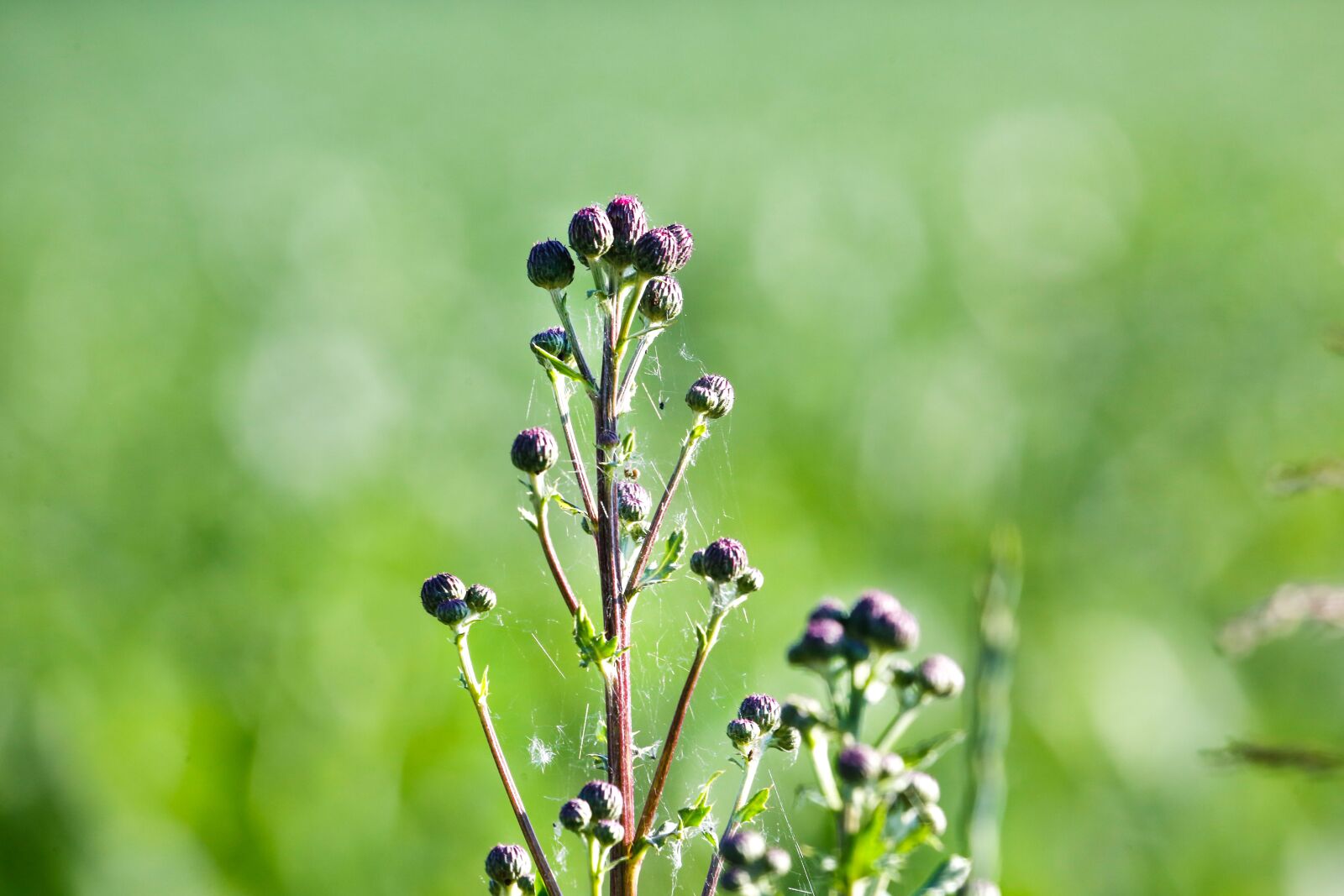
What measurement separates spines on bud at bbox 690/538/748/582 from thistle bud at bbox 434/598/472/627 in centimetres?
39

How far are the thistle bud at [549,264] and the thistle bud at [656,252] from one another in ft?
0.49

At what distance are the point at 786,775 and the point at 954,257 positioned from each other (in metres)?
4.57

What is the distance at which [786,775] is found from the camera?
5160mm

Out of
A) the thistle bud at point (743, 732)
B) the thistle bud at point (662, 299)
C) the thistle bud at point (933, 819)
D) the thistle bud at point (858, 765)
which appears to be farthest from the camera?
the thistle bud at point (662, 299)

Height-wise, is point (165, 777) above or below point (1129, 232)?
below

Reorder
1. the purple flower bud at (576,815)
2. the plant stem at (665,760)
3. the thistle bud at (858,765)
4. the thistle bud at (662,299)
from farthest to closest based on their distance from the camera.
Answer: the thistle bud at (662,299) < the plant stem at (665,760) < the purple flower bud at (576,815) < the thistle bud at (858,765)

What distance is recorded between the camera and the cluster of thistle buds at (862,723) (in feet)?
4.84

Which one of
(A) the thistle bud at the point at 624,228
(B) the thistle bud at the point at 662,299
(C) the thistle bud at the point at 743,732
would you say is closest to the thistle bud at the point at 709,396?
(B) the thistle bud at the point at 662,299

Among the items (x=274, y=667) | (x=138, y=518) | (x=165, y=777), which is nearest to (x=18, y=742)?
(x=165, y=777)

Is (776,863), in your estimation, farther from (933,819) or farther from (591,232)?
(591,232)

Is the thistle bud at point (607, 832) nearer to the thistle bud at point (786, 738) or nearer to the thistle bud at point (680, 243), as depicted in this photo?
the thistle bud at point (786, 738)

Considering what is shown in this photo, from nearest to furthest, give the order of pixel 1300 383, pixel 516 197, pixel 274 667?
pixel 274 667 → pixel 1300 383 → pixel 516 197

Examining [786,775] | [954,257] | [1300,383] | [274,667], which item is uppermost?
[954,257]

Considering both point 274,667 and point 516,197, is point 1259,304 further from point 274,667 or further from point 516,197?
point 274,667
